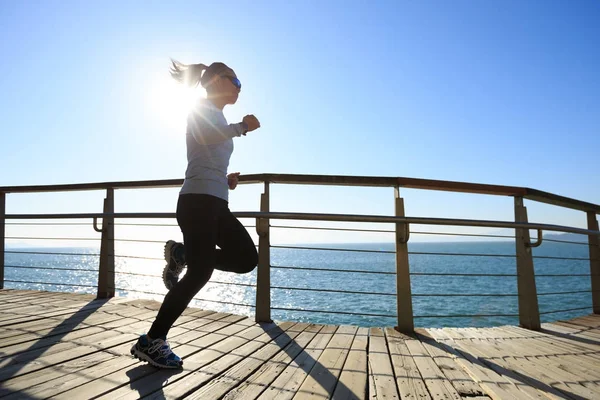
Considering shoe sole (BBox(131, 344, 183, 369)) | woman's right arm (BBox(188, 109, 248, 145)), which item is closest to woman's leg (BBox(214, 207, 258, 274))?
woman's right arm (BBox(188, 109, 248, 145))

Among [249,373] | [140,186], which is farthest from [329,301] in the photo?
[249,373]

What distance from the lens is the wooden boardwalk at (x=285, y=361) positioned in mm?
1528

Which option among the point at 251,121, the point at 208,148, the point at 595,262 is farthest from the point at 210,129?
the point at 595,262

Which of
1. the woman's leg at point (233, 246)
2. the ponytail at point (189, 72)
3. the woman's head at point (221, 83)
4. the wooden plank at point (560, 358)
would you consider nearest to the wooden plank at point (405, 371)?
the wooden plank at point (560, 358)

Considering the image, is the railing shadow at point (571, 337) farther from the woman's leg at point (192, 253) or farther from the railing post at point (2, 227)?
the railing post at point (2, 227)

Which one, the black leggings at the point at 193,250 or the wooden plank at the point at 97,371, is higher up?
the black leggings at the point at 193,250

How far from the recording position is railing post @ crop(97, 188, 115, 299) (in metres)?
3.59

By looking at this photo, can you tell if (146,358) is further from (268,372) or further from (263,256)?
(263,256)

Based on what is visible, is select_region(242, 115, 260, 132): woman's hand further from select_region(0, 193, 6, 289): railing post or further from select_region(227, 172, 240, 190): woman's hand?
select_region(0, 193, 6, 289): railing post

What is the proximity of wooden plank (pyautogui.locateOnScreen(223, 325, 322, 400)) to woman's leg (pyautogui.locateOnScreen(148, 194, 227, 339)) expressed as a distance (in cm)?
50

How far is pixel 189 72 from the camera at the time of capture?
207 centimetres

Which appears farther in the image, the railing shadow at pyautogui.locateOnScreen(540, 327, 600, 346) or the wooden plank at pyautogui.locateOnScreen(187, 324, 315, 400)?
the railing shadow at pyautogui.locateOnScreen(540, 327, 600, 346)

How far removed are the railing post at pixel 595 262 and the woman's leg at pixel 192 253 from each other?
12.3ft

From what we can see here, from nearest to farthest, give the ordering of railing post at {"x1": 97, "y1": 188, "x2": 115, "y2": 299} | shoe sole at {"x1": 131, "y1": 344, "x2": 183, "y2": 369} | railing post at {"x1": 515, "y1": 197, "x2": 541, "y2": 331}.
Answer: shoe sole at {"x1": 131, "y1": 344, "x2": 183, "y2": 369} → railing post at {"x1": 515, "y1": 197, "x2": 541, "y2": 331} → railing post at {"x1": 97, "y1": 188, "x2": 115, "y2": 299}
